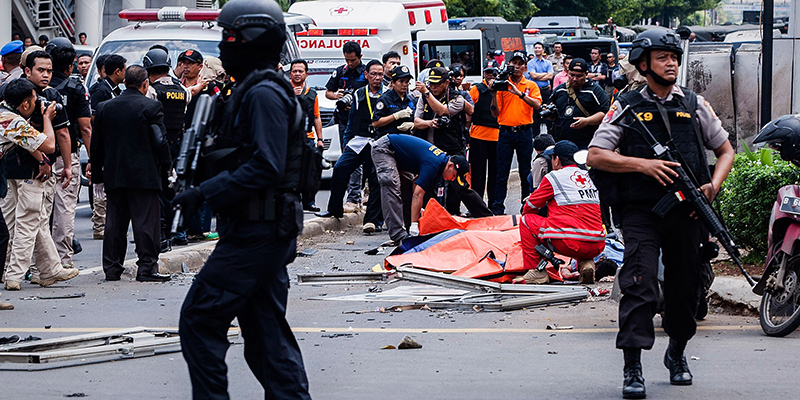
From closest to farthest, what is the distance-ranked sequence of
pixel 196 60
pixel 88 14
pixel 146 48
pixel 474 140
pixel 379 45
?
pixel 196 60 → pixel 474 140 → pixel 146 48 → pixel 379 45 → pixel 88 14

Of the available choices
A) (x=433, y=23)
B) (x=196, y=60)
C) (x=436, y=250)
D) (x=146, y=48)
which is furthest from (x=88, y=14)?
(x=436, y=250)

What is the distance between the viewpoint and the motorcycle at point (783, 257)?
6.57 m

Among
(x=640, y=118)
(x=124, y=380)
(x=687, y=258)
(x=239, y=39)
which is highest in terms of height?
(x=239, y=39)

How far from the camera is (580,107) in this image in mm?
11445

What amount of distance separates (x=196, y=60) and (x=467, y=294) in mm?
4970

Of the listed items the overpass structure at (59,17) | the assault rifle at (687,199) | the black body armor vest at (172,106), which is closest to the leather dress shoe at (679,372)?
the assault rifle at (687,199)

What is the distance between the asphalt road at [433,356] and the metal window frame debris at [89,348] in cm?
11

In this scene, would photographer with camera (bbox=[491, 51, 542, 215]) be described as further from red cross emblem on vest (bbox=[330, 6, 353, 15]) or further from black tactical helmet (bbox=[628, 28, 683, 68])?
red cross emblem on vest (bbox=[330, 6, 353, 15])

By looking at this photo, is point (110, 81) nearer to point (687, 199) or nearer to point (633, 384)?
point (687, 199)

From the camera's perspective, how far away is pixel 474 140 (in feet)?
42.7

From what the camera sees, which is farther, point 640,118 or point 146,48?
point 146,48

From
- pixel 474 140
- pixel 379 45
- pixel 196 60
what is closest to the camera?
pixel 196 60

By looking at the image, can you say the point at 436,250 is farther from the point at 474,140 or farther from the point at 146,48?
the point at 146,48

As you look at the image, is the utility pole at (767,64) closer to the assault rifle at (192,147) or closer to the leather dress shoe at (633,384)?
the leather dress shoe at (633,384)
